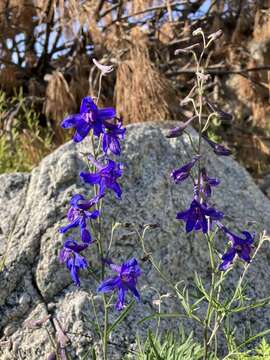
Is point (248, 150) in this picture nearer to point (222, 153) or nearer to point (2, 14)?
point (2, 14)

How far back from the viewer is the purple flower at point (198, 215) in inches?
60.2

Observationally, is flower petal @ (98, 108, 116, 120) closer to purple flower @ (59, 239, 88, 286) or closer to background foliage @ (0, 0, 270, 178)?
purple flower @ (59, 239, 88, 286)

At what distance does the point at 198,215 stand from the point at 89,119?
1.18 feet

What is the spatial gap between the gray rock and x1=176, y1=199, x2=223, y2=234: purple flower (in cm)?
81

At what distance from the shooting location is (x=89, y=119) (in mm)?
1488

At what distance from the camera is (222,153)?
1584 mm

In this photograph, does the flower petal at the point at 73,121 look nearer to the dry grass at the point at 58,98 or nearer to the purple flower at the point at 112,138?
the purple flower at the point at 112,138

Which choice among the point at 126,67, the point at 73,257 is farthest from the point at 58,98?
the point at 73,257

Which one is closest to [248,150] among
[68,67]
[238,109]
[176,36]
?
[238,109]

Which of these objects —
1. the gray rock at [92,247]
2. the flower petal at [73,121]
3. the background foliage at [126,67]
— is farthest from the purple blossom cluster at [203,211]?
the background foliage at [126,67]

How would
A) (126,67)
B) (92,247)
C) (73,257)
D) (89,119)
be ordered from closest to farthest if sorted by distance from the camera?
(89,119) → (73,257) → (92,247) → (126,67)

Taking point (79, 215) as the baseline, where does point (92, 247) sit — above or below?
below

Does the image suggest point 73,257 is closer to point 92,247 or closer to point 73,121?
point 73,121

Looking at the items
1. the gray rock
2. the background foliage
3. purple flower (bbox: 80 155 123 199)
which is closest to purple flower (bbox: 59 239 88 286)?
purple flower (bbox: 80 155 123 199)
